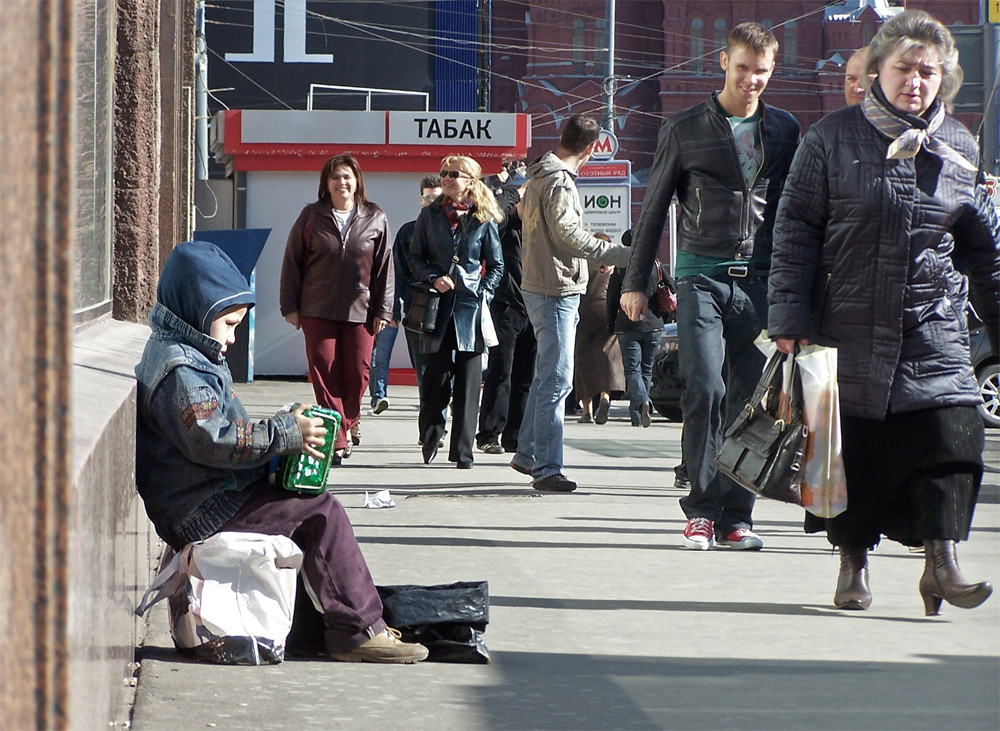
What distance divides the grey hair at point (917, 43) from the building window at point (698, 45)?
54.4 meters

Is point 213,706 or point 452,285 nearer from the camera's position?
point 213,706

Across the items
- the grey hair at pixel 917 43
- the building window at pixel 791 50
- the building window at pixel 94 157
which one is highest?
the building window at pixel 791 50

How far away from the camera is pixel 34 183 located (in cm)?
140

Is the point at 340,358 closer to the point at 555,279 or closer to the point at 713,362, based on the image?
the point at 555,279

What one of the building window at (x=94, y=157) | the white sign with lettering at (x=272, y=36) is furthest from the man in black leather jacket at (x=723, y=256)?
the white sign with lettering at (x=272, y=36)

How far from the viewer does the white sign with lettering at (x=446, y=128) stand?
2052cm

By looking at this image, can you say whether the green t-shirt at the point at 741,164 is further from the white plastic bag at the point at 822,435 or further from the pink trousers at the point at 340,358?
the pink trousers at the point at 340,358

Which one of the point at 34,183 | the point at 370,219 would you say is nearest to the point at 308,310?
the point at 370,219

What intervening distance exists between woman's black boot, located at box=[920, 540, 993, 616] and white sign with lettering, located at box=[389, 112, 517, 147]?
53.2 feet

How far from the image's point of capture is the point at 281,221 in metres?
20.1

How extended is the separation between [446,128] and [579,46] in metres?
39.4

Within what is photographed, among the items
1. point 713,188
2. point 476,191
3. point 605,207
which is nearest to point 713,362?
point 713,188

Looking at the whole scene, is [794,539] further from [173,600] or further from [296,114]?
[296,114]

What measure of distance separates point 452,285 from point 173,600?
538 cm
